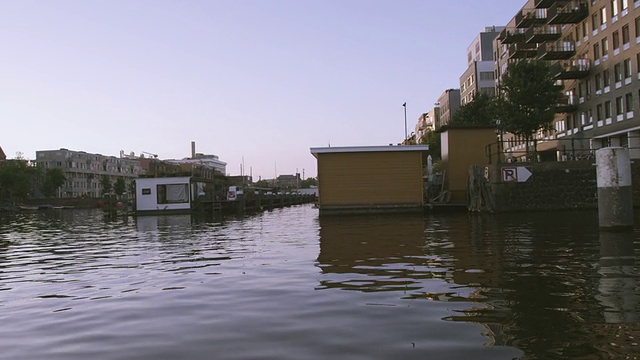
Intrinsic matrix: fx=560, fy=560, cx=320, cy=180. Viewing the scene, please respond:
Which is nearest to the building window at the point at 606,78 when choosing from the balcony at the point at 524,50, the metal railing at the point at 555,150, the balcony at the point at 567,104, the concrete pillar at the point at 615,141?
the concrete pillar at the point at 615,141

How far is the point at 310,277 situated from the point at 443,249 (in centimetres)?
442

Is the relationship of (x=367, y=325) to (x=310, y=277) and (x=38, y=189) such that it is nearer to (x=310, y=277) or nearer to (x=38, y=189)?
(x=310, y=277)

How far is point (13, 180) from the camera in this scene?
9525cm

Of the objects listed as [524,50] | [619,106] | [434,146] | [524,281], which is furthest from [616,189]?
[434,146]

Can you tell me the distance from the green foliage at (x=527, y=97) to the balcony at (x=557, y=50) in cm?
904

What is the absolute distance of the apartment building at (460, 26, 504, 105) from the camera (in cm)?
8738

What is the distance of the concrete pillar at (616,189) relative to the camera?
1539 centimetres

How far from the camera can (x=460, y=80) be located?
101812 mm

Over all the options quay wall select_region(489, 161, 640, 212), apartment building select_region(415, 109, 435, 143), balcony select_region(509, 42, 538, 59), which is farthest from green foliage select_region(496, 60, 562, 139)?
apartment building select_region(415, 109, 435, 143)

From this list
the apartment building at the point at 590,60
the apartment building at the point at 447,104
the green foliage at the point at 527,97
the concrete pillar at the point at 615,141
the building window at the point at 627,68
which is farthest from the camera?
the apartment building at the point at 447,104

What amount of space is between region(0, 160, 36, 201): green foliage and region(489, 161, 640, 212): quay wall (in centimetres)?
8959

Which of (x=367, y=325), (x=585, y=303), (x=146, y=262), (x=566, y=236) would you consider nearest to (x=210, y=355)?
(x=367, y=325)

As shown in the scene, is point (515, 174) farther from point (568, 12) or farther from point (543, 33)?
point (543, 33)

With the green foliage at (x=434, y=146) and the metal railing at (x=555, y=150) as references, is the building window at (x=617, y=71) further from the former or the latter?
the green foliage at (x=434, y=146)
